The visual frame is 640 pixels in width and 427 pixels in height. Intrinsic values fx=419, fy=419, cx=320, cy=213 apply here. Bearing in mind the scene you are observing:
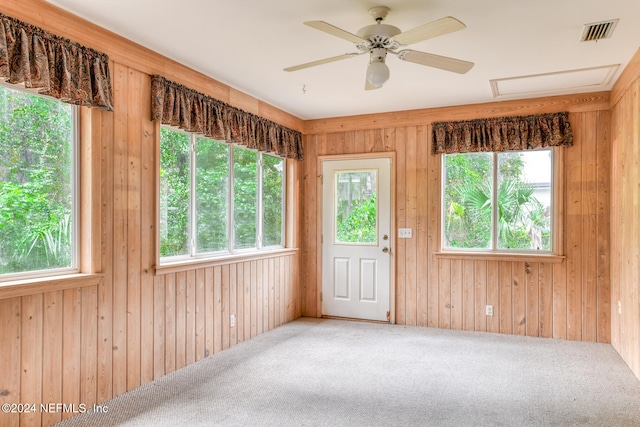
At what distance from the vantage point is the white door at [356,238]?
5.17 m

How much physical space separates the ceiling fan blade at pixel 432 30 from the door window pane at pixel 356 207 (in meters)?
2.86

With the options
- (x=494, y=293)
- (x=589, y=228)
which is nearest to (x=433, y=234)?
(x=494, y=293)

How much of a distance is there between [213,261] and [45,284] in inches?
60.6

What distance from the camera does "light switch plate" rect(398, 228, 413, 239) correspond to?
5.04 m

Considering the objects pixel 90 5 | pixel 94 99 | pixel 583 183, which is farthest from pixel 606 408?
pixel 90 5

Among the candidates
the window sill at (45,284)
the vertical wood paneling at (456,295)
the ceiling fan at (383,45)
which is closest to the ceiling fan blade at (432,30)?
the ceiling fan at (383,45)

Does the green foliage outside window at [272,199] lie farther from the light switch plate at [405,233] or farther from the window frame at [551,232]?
the window frame at [551,232]

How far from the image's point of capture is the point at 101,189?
2832 mm

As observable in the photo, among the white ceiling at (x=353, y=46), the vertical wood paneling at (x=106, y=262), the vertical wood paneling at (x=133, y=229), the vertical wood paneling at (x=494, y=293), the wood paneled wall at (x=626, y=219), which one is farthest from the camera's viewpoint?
the vertical wood paneling at (x=494, y=293)

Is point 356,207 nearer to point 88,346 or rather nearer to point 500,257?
point 500,257

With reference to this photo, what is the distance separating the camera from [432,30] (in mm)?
2293

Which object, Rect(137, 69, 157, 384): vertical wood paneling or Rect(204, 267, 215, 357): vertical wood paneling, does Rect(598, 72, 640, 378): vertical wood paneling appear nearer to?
Rect(204, 267, 215, 357): vertical wood paneling

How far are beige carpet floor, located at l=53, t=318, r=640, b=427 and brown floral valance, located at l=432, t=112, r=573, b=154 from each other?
81.4 inches

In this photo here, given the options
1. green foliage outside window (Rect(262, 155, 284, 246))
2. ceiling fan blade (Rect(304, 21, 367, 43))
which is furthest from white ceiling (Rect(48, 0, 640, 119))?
green foliage outside window (Rect(262, 155, 284, 246))
